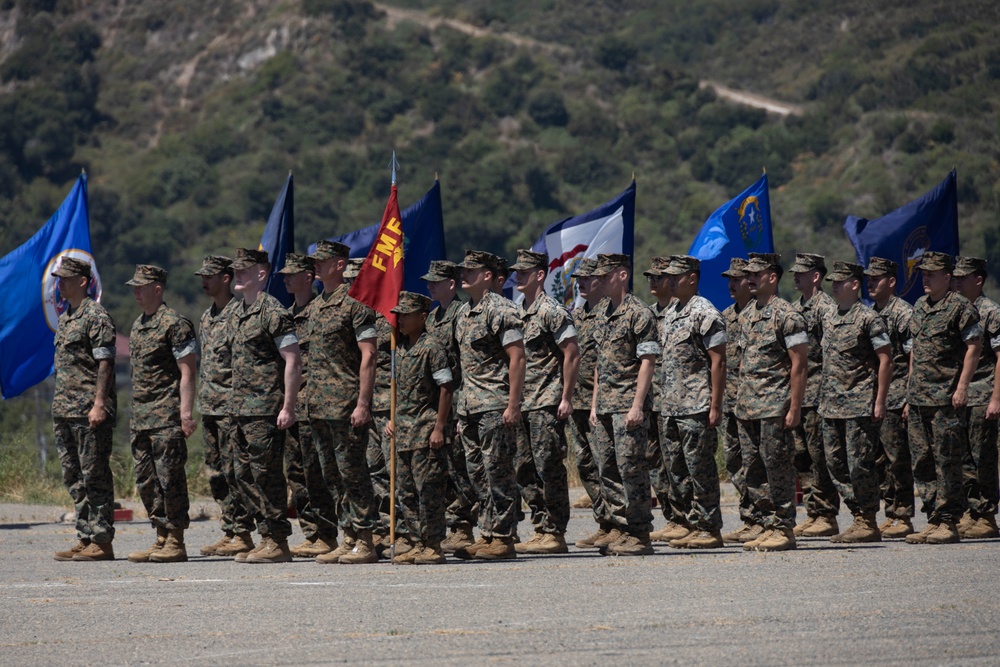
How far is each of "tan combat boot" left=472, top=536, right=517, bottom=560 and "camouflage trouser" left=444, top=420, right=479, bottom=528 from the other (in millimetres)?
597

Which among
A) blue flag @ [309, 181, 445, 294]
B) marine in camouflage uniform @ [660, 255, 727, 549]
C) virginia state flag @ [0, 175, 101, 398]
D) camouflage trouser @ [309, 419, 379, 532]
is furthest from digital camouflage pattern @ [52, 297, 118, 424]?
marine in camouflage uniform @ [660, 255, 727, 549]

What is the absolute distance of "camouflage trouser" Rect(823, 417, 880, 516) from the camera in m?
12.6

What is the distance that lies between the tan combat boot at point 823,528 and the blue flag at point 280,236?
516cm

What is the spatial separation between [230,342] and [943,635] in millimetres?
6070

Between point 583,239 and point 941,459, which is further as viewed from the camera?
point 583,239

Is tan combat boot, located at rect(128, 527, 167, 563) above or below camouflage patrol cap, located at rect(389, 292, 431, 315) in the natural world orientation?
below

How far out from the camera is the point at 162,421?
12.2 metres

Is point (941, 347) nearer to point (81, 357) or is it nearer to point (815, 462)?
point (815, 462)

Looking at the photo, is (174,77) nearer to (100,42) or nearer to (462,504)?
(100,42)

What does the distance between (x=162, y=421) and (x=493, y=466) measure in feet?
8.10

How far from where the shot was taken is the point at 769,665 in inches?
283

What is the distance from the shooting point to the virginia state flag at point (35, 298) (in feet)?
Result: 53.7

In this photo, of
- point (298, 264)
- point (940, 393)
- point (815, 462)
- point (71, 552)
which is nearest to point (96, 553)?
point (71, 552)

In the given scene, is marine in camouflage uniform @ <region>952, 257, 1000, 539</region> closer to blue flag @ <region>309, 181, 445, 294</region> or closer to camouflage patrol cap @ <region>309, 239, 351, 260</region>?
camouflage patrol cap @ <region>309, 239, 351, 260</region>
